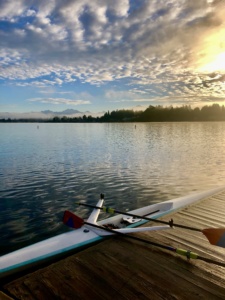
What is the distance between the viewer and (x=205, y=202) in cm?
1204

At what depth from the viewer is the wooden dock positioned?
5.14 meters

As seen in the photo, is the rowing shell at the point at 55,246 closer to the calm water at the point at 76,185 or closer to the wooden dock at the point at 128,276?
the wooden dock at the point at 128,276

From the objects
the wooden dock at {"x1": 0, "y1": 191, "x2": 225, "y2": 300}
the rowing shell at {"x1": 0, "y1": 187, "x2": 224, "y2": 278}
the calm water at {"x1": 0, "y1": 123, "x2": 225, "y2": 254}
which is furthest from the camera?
the calm water at {"x1": 0, "y1": 123, "x2": 225, "y2": 254}

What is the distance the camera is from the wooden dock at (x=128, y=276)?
5.14 m

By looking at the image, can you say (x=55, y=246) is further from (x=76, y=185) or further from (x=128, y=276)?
(x=76, y=185)

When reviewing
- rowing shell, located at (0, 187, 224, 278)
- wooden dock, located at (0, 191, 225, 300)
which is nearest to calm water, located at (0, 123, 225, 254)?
rowing shell, located at (0, 187, 224, 278)

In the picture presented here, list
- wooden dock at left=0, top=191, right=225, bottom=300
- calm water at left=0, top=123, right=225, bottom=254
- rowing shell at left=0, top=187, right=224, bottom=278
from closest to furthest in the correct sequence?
wooden dock at left=0, top=191, right=225, bottom=300 → rowing shell at left=0, top=187, right=224, bottom=278 → calm water at left=0, top=123, right=225, bottom=254

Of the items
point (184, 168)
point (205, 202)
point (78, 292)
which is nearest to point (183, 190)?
point (205, 202)

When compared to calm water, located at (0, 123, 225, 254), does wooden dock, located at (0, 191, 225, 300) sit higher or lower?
higher

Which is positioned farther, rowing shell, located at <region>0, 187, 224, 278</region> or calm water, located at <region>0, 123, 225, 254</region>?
calm water, located at <region>0, 123, 225, 254</region>

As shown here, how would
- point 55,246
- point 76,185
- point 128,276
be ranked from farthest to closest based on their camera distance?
1. point 76,185
2. point 55,246
3. point 128,276

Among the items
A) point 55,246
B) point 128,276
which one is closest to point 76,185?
point 55,246

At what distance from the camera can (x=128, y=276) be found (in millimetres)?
5719

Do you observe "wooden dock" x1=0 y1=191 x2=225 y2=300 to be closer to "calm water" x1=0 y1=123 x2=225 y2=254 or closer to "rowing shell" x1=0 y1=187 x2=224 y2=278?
"rowing shell" x1=0 y1=187 x2=224 y2=278
